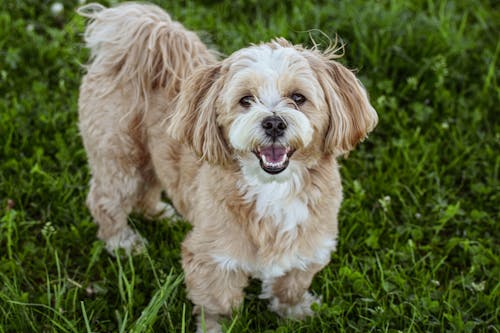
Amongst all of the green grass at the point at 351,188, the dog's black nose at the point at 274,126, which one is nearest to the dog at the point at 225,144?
the dog's black nose at the point at 274,126

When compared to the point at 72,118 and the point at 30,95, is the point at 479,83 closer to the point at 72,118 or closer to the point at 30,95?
the point at 72,118

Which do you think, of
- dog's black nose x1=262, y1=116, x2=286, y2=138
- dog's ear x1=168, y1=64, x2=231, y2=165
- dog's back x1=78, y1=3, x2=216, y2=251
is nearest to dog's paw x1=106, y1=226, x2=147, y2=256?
dog's back x1=78, y1=3, x2=216, y2=251

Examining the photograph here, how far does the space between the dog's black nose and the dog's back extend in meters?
0.84

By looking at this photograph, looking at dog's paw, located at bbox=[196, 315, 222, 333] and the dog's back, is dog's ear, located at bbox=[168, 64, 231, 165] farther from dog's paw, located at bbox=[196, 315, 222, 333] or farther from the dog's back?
dog's paw, located at bbox=[196, 315, 222, 333]

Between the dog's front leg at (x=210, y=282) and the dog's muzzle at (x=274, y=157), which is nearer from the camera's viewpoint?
the dog's muzzle at (x=274, y=157)

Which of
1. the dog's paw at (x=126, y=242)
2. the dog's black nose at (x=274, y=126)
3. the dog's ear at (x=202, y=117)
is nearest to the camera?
the dog's black nose at (x=274, y=126)

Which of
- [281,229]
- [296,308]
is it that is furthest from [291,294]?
[281,229]

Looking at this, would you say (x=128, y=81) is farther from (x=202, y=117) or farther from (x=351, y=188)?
(x=351, y=188)

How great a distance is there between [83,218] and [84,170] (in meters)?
0.38

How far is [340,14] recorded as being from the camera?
16.3 feet

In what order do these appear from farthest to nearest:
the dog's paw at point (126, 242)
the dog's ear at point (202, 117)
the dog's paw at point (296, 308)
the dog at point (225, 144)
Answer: the dog's paw at point (126, 242) → the dog's paw at point (296, 308) → the dog's ear at point (202, 117) → the dog at point (225, 144)

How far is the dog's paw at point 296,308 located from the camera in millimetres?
3418

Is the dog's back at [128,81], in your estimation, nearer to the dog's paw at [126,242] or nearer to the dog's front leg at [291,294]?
the dog's paw at [126,242]

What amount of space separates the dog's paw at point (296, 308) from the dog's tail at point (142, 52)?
1.22 meters
